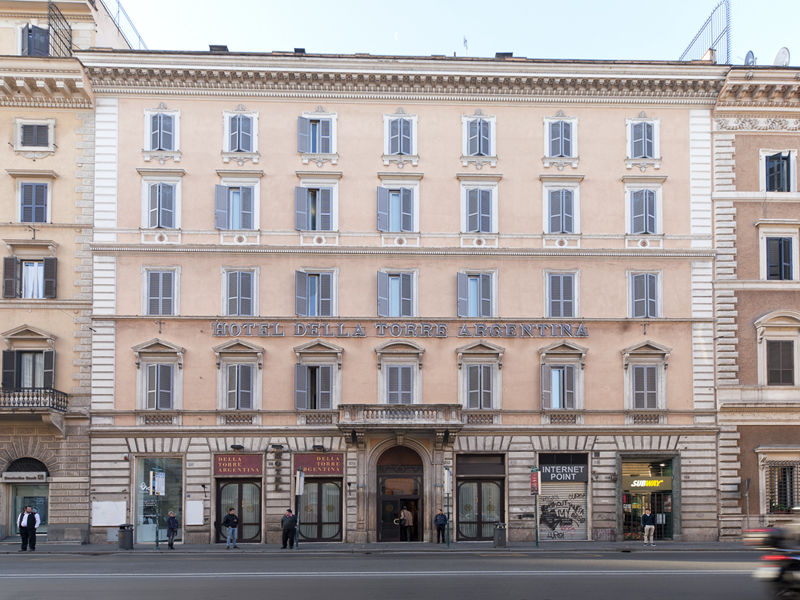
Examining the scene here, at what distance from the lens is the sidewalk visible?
3881cm

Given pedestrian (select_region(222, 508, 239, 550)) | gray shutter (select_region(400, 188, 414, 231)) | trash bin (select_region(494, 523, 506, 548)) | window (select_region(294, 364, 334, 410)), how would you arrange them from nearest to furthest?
trash bin (select_region(494, 523, 506, 548)), pedestrian (select_region(222, 508, 239, 550)), window (select_region(294, 364, 334, 410)), gray shutter (select_region(400, 188, 414, 231))

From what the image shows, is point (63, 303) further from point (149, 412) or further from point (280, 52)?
point (280, 52)

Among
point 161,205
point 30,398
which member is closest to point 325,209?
point 161,205

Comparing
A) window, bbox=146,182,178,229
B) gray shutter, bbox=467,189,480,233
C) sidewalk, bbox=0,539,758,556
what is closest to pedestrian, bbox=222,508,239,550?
sidewalk, bbox=0,539,758,556

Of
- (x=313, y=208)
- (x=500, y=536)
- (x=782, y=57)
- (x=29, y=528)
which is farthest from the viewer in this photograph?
(x=782, y=57)

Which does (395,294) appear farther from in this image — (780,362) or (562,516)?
(780,362)

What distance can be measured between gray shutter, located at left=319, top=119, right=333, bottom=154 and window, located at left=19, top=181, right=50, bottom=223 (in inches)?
455

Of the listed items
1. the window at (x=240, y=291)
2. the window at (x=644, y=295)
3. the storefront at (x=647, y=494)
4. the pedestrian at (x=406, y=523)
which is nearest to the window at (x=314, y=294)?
the window at (x=240, y=291)

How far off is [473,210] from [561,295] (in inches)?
205

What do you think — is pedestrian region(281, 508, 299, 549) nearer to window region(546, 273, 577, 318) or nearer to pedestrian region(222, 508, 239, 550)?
pedestrian region(222, 508, 239, 550)

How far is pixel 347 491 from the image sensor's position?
43375 mm

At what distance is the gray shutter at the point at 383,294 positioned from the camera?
4409 centimetres

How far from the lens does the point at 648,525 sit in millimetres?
42375

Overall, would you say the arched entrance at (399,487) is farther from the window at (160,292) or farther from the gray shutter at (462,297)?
the window at (160,292)
